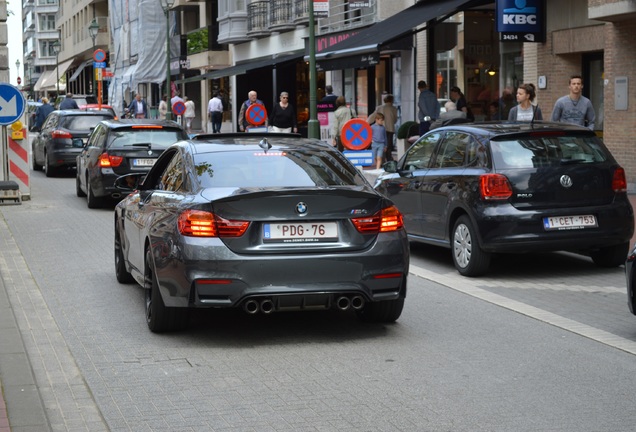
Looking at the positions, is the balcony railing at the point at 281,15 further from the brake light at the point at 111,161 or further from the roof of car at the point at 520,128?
the roof of car at the point at 520,128

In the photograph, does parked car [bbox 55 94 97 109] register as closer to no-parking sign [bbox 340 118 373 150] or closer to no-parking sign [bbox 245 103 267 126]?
no-parking sign [bbox 245 103 267 126]

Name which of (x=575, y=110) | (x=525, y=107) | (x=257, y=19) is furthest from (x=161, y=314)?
(x=257, y=19)

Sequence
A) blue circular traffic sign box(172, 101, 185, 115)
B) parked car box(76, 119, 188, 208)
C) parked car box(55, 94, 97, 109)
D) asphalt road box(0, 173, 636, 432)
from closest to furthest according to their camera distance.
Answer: asphalt road box(0, 173, 636, 432) → parked car box(76, 119, 188, 208) → blue circular traffic sign box(172, 101, 185, 115) → parked car box(55, 94, 97, 109)

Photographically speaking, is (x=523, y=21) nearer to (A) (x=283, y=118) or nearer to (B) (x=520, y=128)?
(A) (x=283, y=118)

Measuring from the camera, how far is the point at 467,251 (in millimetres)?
11789

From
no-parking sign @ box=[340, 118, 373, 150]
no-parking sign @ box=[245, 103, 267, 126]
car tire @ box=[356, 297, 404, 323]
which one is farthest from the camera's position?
no-parking sign @ box=[245, 103, 267, 126]

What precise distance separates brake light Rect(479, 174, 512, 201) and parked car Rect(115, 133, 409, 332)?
2948 millimetres

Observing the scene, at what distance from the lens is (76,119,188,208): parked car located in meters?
19.2

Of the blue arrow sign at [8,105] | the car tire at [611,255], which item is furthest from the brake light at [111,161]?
the car tire at [611,255]

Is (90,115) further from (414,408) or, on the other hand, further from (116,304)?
(414,408)

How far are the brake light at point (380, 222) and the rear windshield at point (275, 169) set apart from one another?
1.33 feet

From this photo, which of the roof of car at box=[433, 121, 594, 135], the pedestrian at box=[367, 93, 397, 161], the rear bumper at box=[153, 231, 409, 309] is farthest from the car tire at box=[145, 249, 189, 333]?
the pedestrian at box=[367, 93, 397, 161]

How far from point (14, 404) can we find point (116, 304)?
373 centimetres

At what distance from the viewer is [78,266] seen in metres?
12.5
